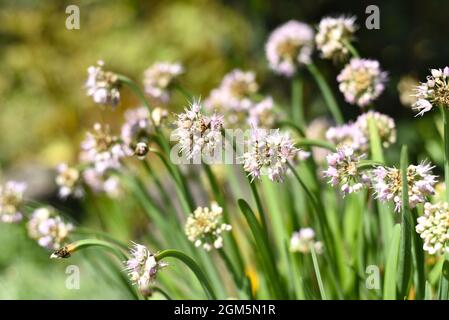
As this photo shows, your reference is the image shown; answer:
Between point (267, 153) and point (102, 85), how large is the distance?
56cm

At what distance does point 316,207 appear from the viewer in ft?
5.41

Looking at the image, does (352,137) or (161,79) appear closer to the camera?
(352,137)

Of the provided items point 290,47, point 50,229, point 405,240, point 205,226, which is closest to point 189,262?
point 205,226

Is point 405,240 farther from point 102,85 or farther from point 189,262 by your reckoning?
point 102,85

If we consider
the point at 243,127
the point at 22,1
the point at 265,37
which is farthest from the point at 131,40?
the point at 243,127

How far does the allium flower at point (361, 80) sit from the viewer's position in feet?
5.80

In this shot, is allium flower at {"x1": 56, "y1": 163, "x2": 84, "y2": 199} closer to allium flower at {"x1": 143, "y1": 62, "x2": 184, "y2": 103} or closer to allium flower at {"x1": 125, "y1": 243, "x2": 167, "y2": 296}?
allium flower at {"x1": 143, "y1": 62, "x2": 184, "y2": 103}

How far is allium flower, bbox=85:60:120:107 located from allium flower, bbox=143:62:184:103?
0.30 m

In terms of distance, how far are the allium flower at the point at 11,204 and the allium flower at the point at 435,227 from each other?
3.67 feet

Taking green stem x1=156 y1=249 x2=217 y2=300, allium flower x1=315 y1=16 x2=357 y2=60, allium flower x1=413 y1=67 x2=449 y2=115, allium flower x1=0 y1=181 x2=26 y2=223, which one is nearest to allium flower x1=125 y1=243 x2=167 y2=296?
green stem x1=156 y1=249 x2=217 y2=300

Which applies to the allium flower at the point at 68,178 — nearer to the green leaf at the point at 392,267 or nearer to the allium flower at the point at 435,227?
the green leaf at the point at 392,267

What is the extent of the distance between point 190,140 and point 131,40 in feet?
12.2

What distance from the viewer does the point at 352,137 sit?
5.93ft

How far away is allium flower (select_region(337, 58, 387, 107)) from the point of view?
1.77 meters
